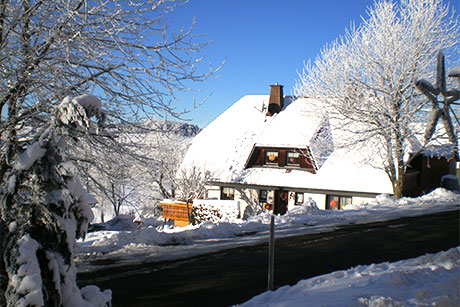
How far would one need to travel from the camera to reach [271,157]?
91.0ft

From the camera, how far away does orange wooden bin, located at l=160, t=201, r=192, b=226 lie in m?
30.0

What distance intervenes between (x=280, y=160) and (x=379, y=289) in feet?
72.7

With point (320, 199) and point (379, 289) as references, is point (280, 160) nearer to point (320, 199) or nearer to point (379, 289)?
point (320, 199)

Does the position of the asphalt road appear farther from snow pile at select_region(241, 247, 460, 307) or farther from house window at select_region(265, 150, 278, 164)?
house window at select_region(265, 150, 278, 164)

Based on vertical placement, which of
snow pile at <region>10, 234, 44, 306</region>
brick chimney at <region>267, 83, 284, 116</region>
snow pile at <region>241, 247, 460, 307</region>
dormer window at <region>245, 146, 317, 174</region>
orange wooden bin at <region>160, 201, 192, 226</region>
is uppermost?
brick chimney at <region>267, 83, 284, 116</region>

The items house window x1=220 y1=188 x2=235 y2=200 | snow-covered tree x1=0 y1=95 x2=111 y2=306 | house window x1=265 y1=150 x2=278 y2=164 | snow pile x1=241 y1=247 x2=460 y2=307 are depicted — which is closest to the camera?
snow-covered tree x1=0 y1=95 x2=111 y2=306

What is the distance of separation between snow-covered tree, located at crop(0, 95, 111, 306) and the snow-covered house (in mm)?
19800

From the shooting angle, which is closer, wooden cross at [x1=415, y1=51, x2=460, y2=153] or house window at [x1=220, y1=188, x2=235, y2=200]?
wooden cross at [x1=415, y1=51, x2=460, y2=153]

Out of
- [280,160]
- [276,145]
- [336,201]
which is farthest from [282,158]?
[336,201]

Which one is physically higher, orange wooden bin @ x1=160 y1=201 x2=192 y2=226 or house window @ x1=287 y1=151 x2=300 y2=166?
house window @ x1=287 y1=151 x2=300 y2=166

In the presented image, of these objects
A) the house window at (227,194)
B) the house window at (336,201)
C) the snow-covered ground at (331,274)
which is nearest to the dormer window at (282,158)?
the house window at (336,201)

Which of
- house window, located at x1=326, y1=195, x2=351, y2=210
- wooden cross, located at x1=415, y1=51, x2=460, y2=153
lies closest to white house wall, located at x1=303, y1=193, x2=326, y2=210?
house window, located at x1=326, y1=195, x2=351, y2=210

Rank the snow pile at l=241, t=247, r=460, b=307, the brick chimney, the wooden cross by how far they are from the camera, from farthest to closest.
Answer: the brick chimney → the snow pile at l=241, t=247, r=460, b=307 → the wooden cross

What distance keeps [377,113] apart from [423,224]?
30.5 ft
